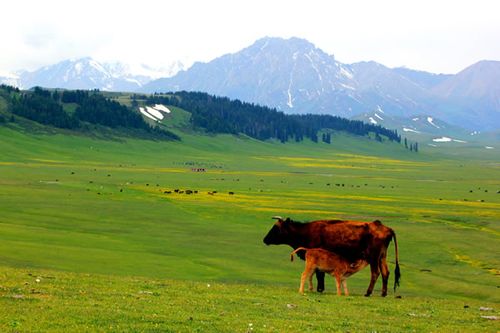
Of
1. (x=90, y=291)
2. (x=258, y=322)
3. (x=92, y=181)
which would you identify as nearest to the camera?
(x=258, y=322)

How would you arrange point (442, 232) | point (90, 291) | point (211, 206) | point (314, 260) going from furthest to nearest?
1. point (211, 206)
2. point (442, 232)
3. point (314, 260)
4. point (90, 291)

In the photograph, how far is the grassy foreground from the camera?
17.2 meters

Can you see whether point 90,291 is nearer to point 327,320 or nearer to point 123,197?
point 327,320

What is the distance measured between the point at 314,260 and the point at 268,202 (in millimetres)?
53552

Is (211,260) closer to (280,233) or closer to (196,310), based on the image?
(280,233)

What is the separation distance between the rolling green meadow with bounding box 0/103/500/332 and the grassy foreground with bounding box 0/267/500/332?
0.05 m

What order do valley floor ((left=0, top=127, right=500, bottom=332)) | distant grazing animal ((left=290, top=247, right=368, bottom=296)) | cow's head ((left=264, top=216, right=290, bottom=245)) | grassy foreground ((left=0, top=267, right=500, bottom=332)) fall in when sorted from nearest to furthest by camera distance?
grassy foreground ((left=0, top=267, right=500, bottom=332)) → valley floor ((left=0, top=127, right=500, bottom=332)) → distant grazing animal ((left=290, top=247, right=368, bottom=296)) → cow's head ((left=264, top=216, right=290, bottom=245))

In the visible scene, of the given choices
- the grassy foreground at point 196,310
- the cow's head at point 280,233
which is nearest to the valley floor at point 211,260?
the grassy foreground at point 196,310

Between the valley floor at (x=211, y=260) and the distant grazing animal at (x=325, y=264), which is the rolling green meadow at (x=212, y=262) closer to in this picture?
the valley floor at (x=211, y=260)

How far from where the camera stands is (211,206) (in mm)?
71438

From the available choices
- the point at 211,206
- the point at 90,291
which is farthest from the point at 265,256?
the point at 211,206

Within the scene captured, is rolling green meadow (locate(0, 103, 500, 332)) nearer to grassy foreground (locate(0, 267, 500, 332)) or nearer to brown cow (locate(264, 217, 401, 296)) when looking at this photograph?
grassy foreground (locate(0, 267, 500, 332))

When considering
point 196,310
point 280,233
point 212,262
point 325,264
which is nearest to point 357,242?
point 325,264

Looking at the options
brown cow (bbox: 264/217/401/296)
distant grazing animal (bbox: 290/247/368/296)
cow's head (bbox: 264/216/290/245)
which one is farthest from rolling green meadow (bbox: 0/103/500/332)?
cow's head (bbox: 264/216/290/245)
